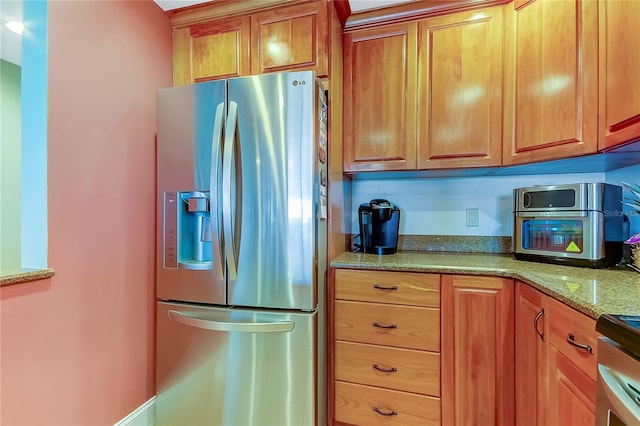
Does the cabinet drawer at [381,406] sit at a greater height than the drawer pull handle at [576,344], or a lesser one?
lesser

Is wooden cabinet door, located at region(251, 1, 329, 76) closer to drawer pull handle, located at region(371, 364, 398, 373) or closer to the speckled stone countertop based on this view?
the speckled stone countertop

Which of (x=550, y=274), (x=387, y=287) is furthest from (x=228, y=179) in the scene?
(x=550, y=274)

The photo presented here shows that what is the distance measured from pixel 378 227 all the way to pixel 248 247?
0.81 metres

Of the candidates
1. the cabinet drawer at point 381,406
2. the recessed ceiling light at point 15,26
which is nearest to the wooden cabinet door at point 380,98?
the cabinet drawer at point 381,406

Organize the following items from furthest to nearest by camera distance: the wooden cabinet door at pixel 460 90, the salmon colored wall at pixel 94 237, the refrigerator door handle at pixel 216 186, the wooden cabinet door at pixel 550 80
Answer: the wooden cabinet door at pixel 460 90 < the refrigerator door handle at pixel 216 186 < the wooden cabinet door at pixel 550 80 < the salmon colored wall at pixel 94 237

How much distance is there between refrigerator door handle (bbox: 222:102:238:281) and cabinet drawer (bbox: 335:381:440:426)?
91cm

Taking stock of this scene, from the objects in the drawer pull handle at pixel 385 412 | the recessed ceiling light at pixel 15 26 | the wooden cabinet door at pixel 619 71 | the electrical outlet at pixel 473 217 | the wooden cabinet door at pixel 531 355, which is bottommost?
the drawer pull handle at pixel 385 412

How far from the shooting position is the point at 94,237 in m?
1.40

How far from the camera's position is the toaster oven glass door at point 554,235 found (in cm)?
142

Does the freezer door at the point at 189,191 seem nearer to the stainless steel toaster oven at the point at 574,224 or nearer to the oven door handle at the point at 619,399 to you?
the oven door handle at the point at 619,399

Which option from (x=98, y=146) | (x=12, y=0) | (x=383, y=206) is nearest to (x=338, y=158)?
(x=383, y=206)

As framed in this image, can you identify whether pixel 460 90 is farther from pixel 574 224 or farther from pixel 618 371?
pixel 618 371

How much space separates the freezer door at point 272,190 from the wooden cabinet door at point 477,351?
67 centimetres

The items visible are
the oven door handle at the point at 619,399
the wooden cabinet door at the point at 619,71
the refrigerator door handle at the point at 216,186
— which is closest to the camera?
the oven door handle at the point at 619,399
